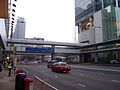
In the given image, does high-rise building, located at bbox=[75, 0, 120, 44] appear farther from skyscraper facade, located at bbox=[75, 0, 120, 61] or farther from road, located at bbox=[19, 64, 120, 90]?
road, located at bbox=[19, 64, 120, 90]

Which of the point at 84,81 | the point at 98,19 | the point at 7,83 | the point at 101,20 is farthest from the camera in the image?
the point at 98,19

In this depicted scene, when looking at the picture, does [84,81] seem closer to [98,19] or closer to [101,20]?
[101,20]

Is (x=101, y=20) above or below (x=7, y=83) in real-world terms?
above

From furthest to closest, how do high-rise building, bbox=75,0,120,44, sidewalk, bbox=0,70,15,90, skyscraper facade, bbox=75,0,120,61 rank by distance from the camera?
high-rise building, bbox=75,0,120,44
skyscraper facade, bbox=75,0,120,61
sidewalk, bbox=0,70,15,90

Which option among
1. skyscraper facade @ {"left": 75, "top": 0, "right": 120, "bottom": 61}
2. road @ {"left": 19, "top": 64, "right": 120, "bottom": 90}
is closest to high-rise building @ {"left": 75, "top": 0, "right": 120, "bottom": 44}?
skyscraper facade @ {"left": 75, "top": 0, "right": 120, "bottom": 61}

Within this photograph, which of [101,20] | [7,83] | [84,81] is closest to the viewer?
[7,83]

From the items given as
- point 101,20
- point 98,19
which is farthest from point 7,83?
point 98,19

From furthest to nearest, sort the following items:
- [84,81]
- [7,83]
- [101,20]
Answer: [101,20], [84,81], [7,83]

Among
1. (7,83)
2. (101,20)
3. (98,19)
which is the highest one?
(98,19)

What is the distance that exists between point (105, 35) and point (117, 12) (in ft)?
34.9

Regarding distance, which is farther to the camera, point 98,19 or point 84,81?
point 98,19

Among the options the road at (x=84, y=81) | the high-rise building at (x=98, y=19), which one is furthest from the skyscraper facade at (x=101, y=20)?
the road at (x=84, y=81)

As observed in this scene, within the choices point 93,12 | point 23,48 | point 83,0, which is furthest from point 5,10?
point 83,0

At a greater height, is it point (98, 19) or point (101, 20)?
point (98, 19)
